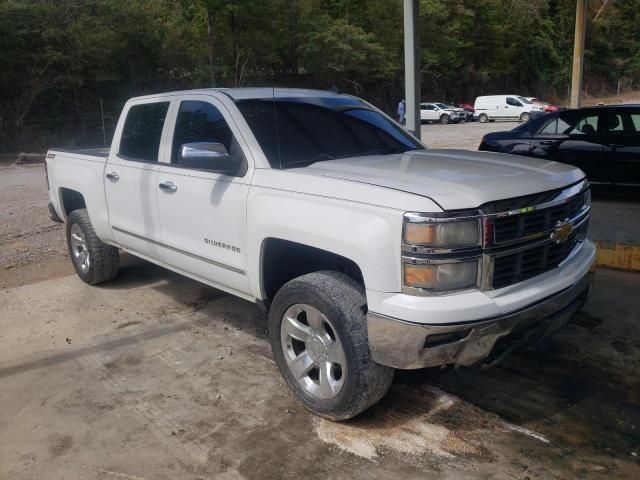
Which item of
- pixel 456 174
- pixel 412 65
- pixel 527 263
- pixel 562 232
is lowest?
pixel 527 263

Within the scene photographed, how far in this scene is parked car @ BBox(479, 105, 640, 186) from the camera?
8.82 meters

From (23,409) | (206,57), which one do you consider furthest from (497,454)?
(206,57)

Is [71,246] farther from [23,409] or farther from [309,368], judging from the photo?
[309,368]

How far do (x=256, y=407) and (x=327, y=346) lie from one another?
675 millimetres

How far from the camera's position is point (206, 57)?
30828 mm

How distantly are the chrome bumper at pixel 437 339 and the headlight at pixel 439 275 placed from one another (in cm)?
19

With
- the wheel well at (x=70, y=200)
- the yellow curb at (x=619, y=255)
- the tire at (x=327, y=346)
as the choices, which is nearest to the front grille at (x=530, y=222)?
the tire at (x=327, y=346)

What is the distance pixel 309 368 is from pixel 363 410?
0.42 meters

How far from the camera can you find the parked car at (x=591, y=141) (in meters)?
8.82

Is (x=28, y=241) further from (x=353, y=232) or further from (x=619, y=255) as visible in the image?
(x=619, y=255)

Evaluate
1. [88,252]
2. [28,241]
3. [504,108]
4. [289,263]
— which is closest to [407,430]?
[289,263]

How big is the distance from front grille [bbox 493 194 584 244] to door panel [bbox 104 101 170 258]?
8.98 ft

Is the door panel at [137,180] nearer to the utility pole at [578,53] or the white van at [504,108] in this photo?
the utility pole at [578,53]

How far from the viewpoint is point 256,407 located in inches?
146
